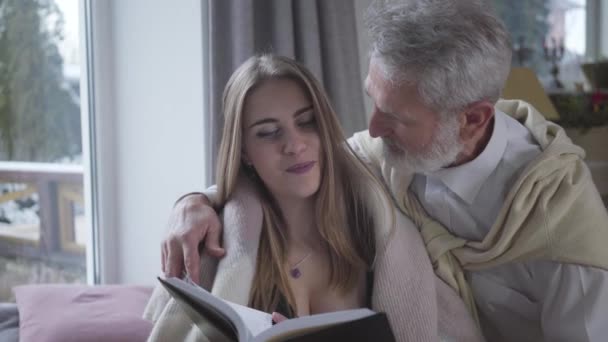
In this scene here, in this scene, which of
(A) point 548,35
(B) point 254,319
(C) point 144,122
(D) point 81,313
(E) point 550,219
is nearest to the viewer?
(B) point 254,319

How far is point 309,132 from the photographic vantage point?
1.38 m

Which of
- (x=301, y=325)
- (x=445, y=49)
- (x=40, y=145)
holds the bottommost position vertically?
(x=301, y=325)

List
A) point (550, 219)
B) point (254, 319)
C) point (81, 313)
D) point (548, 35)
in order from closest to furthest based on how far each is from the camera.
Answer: point (254, 319) < point (550, 219) < point (81, 313) < point (548, 35)

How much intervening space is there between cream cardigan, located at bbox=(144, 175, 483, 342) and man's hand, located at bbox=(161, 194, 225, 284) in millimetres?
25

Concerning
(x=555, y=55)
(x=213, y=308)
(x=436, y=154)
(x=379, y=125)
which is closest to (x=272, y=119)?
(x=379, y=125)

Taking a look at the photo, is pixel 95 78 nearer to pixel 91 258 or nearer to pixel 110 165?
pixel 110 165

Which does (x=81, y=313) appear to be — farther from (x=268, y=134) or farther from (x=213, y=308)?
(x=213, y=308)

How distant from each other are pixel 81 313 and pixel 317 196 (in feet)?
2.47

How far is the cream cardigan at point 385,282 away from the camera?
4.23 ft

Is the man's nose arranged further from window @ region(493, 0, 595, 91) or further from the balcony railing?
window @ region(493, 0, 595, 91)

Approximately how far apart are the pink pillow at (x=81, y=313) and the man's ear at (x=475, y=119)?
941mm

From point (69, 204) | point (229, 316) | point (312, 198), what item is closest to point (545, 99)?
point (312, 198)

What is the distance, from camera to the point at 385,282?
53.4 inches

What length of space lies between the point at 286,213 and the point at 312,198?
67mm
